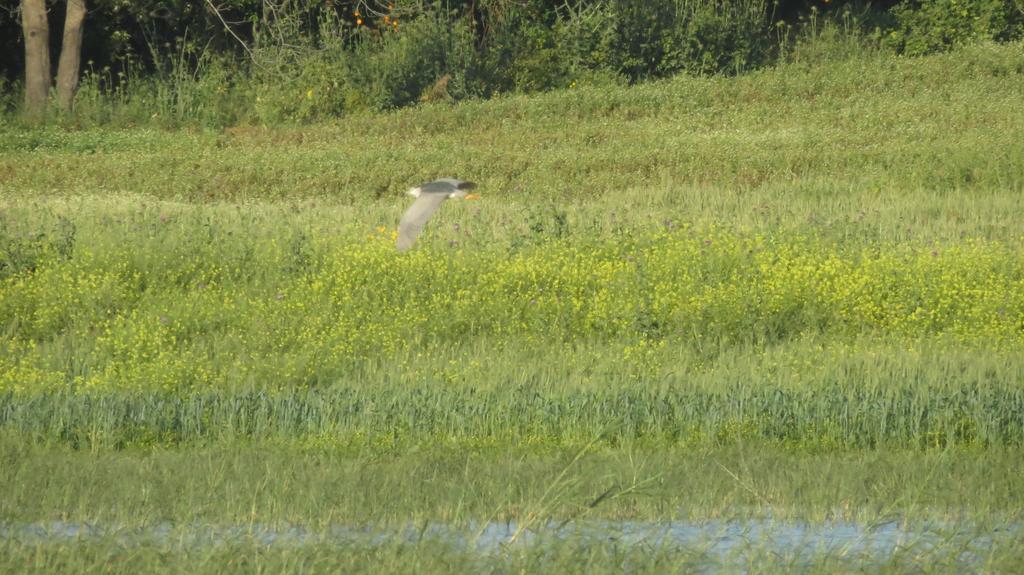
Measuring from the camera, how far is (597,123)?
19188mm

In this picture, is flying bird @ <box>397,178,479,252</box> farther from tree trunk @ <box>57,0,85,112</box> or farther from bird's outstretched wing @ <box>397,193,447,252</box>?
tree trunk @ <box>57,0,85,112</box>

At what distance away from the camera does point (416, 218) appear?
707cm

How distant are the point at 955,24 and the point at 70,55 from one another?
554 inches

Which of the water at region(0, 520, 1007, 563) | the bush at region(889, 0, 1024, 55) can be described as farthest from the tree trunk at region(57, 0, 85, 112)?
the water at region(0, 520, 1007, 563)

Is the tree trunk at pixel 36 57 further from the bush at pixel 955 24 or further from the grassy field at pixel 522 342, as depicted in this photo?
the bush at pixel 955 24

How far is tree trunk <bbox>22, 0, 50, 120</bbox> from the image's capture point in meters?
20.3

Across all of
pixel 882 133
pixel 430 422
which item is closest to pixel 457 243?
pixel 430 422

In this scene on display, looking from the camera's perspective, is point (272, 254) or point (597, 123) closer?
point (272, 254)

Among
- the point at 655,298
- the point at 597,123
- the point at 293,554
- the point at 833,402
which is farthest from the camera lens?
the point at 597,123

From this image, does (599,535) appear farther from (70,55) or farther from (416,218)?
(70,55)

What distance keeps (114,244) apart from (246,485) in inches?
232

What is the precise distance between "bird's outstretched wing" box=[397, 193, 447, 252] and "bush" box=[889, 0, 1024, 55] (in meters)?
17.3

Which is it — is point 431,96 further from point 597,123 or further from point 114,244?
point 114,244

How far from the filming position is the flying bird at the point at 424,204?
6965 millimetres
